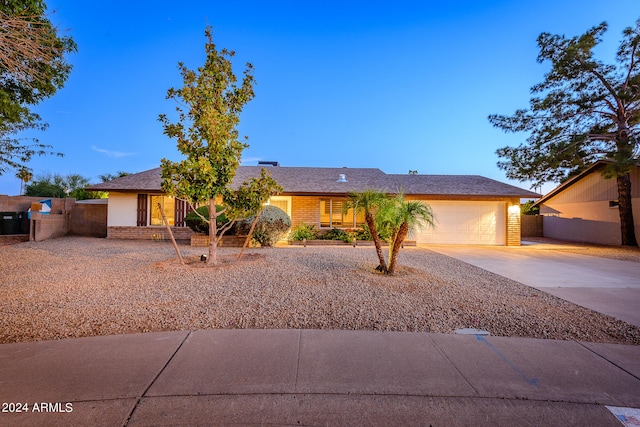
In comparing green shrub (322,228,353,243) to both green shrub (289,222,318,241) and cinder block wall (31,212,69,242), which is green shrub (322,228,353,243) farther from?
cinder block wall (31,212,69,242)

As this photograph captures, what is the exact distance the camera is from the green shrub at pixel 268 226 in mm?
11320

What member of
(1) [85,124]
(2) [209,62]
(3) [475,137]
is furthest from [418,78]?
(1) [85,124]

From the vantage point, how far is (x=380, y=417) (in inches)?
82.7

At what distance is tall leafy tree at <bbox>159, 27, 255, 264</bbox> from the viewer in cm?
698

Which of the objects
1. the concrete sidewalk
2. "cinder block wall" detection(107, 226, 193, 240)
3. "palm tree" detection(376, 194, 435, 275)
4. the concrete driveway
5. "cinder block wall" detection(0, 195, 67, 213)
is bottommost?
the concrete sidewalk

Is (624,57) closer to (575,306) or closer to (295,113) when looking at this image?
(575,306)

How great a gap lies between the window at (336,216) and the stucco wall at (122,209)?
9687 millimetres

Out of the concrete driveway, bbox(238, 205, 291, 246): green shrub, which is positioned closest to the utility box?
bbox(238, 205, 291, 246): green shrub

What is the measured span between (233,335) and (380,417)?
208 centimetres

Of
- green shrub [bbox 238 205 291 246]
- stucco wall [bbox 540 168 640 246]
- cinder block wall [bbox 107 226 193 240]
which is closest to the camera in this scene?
green shrub [bbox 238 205 291 246]

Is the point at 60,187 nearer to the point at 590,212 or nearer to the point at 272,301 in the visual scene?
the point at 272,301

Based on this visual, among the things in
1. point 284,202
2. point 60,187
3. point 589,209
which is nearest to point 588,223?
point 589,209

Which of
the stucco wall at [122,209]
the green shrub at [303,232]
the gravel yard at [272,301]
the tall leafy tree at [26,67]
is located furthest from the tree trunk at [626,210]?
the stucco wall at [122,209]

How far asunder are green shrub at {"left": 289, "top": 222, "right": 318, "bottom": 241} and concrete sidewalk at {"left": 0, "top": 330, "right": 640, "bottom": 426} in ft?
32.1
